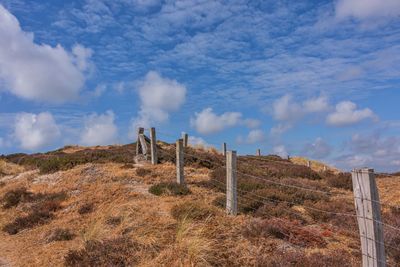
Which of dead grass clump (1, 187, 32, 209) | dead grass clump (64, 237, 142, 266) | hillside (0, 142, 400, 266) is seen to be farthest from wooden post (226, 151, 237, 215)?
dead grass clump (1, 187, 32, 209)

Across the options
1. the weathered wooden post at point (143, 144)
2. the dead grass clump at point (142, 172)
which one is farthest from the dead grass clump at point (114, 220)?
the weathered wooden post at point (143, 144)

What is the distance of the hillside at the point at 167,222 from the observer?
Answer: 7605 millimetres

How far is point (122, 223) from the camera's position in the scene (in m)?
9.45

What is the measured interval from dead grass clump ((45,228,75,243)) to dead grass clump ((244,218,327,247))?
4.48 meters

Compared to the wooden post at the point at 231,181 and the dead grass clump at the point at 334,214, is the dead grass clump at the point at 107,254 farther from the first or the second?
the dead grass clump at the point at 334,214

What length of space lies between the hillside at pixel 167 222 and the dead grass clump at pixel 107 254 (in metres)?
0.02

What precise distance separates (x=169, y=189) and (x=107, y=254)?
5074 millimetres

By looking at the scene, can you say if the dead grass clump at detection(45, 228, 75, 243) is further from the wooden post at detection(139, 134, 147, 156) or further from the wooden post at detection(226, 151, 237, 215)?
the wooden post at detection(139, 134, 147, 156)

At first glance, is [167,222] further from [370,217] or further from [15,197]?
[15,197]

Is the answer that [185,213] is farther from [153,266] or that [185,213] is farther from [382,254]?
[382,254]

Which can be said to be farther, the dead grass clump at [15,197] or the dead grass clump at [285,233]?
the dead grass clump at [15,197]

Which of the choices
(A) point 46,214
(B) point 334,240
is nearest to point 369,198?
(B) point 334,240

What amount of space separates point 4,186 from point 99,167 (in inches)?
173

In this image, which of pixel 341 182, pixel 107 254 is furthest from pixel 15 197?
pixel 341 182
